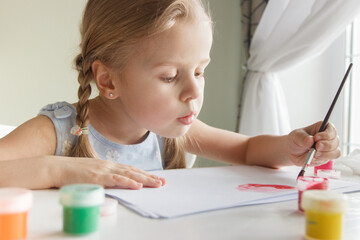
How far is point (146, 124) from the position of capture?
974mm

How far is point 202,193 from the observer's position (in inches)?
26.1

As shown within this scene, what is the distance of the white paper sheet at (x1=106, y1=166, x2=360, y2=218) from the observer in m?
0.57

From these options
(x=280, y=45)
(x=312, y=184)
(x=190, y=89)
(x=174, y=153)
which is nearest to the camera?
(x=312, y=184)

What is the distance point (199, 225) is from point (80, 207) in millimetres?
151

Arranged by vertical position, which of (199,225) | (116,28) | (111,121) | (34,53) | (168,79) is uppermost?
(34,53)

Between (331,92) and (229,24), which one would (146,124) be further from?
(229,24)

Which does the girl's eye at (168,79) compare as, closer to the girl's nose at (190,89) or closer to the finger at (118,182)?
the girl's nose at (190,89)

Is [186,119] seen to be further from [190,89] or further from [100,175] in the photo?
[100,175]

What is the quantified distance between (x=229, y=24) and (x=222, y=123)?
25.0 inches

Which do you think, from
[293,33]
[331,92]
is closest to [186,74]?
[293,33]

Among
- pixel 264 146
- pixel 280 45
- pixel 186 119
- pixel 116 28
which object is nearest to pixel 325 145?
pixel 264 146

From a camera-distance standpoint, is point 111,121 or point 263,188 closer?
point 263,188

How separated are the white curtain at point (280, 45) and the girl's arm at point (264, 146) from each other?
0.89 metres

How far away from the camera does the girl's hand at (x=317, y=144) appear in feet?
2.92
